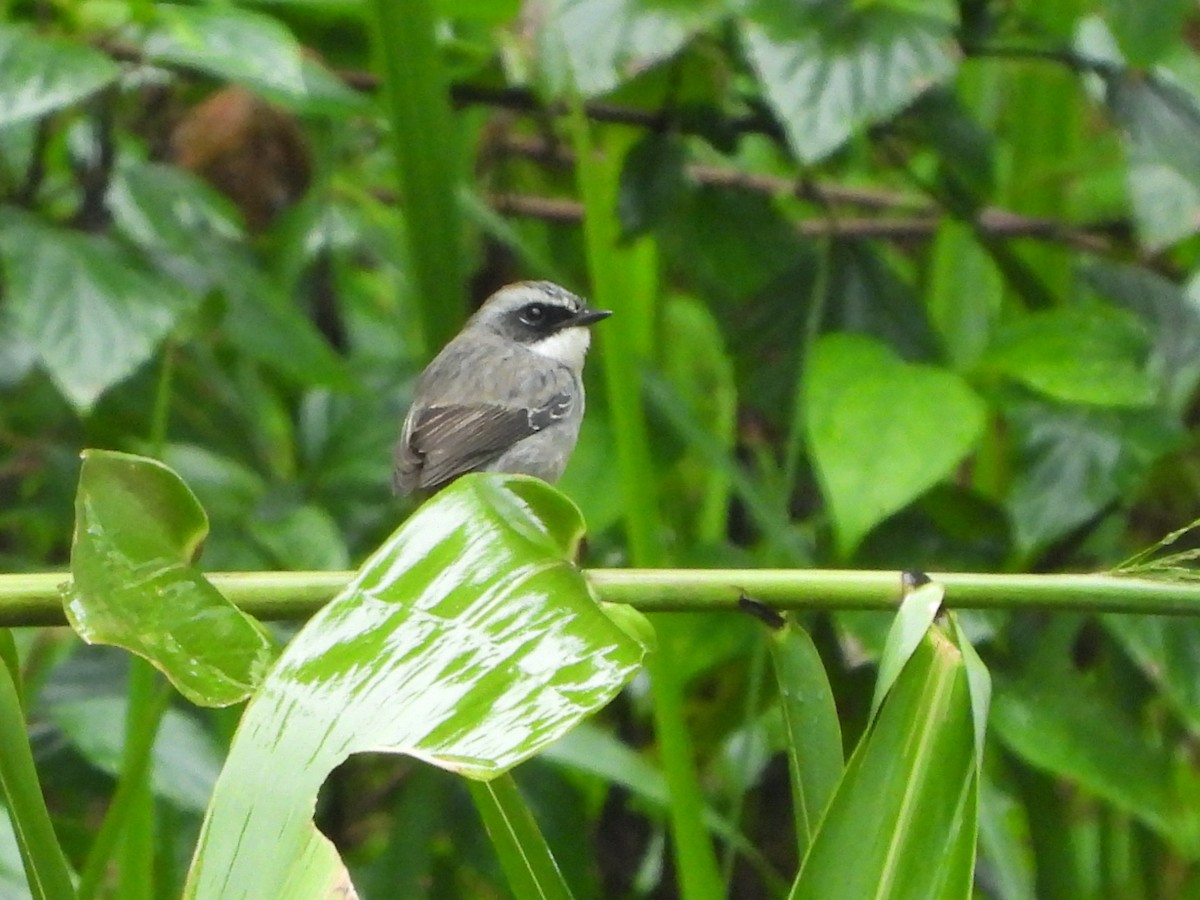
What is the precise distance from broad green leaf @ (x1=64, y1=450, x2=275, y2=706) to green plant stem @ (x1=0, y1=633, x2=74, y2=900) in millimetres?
69

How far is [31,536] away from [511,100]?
133 centimetres

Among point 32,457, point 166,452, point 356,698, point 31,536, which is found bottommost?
point 31,536

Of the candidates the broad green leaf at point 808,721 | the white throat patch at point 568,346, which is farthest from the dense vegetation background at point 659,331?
the broad green leaf at point 808,721

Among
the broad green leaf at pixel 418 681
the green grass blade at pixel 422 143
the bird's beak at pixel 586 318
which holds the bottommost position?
the bird's beak at pixel 586 318

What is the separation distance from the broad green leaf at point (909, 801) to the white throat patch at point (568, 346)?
73.9 inches

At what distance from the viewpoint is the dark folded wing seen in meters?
2.35

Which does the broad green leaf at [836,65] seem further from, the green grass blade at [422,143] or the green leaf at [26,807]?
the green leaf at [26,807]

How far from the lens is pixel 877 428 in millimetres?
1790

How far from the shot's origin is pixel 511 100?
2385 millimetres

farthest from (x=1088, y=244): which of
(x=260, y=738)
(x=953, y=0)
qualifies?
(x=260, y=738)

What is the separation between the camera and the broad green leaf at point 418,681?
0.81 m

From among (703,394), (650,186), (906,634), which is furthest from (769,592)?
(703,394)

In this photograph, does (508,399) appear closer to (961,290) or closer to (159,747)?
(961,290)

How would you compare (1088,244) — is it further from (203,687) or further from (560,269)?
(203,687)
